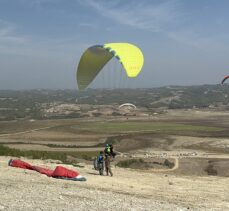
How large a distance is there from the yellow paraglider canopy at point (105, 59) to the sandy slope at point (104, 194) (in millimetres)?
4694

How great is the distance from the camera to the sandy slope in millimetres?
11734

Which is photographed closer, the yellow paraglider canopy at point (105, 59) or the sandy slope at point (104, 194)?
the sandy slope at point (104, 194)

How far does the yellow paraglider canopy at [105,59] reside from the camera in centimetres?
1723

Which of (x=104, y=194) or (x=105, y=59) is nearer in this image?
(x=104, y=194)

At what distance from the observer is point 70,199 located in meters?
12.3

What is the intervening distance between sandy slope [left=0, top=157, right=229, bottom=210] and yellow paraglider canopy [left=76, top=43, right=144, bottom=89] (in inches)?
185

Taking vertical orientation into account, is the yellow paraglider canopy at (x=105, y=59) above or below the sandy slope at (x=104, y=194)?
above

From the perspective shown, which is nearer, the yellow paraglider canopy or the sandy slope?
the sandy slope

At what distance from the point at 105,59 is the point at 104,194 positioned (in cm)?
1037

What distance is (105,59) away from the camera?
2234cm

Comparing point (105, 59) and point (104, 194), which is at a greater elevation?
point (105, 59)

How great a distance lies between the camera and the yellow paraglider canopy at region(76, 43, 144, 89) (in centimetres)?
1723

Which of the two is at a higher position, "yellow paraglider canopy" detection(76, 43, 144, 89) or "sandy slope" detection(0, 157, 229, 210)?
"yellow paraglider canopy" detection(76, 43, 144, 89)

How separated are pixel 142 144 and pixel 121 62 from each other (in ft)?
154
